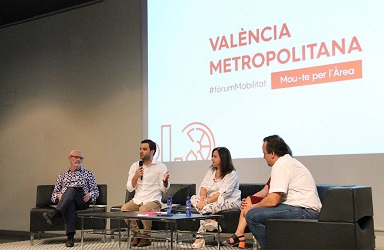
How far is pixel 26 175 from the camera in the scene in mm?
8312

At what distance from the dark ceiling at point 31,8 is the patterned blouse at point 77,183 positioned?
2.47m

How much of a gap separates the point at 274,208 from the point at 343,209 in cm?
55

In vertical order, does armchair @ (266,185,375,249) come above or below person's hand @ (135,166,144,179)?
below

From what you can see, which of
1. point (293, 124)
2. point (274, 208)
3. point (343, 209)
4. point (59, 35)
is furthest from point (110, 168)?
point (343, 209)

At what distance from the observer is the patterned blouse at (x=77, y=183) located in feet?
21.3

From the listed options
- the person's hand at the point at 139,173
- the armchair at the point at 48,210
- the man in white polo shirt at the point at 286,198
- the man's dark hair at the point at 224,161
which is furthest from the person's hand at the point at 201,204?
the man in white polo shirt at the point at 286,198

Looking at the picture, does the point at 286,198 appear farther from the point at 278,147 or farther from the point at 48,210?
the point at 48,210

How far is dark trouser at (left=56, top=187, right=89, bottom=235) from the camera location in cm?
613

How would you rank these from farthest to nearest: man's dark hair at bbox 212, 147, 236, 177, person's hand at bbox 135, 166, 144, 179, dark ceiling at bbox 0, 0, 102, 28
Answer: dark ceiling at bbox 0, 0, 102, 28 → person's hand at bbox 135, 166, 144, 179 → man's dark hair at bbox 212, 147, 236, 177

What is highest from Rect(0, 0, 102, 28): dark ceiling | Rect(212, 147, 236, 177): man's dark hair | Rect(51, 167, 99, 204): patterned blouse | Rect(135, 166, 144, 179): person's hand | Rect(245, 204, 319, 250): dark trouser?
Rect(0, 0, 102, 28): dark ceiling

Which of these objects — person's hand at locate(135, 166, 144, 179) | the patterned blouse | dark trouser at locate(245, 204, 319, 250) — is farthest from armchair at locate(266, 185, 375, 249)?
the patterned blouse

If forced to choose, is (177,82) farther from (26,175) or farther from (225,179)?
(26,175)

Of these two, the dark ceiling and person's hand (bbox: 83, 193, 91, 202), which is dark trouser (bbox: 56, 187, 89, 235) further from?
the dark ceiling

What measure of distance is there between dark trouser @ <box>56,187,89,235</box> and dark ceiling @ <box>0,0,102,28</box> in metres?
2.80
